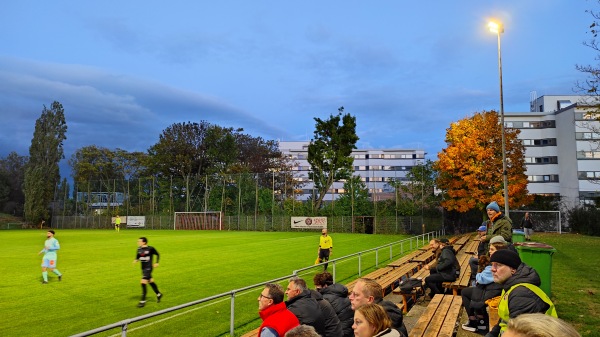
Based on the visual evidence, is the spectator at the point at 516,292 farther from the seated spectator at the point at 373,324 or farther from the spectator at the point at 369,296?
the seated spectator at the point at 373,324

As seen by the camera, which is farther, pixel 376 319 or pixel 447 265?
pixel 447 265

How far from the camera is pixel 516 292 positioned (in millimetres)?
4188

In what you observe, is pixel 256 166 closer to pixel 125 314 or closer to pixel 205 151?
pixel 205 151

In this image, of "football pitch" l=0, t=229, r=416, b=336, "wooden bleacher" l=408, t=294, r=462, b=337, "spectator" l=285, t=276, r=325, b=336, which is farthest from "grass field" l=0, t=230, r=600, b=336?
"spectator" l=285, t=276, r=325, b=336

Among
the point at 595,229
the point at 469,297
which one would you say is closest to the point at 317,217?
the point at 595,229

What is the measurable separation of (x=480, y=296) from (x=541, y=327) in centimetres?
552

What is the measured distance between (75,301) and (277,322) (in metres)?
10.5

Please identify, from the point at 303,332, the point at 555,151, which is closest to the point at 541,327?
the point at 303,332

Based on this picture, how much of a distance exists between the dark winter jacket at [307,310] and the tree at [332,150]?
5409cm

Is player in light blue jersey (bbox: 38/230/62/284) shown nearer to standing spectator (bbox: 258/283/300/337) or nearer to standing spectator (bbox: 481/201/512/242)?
standing spectator (bbox: 258/283/300/337)

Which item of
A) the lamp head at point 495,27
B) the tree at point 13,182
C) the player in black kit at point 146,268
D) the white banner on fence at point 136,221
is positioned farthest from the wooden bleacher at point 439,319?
the tree at point 13,182

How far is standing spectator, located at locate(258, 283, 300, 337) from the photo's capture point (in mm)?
4500

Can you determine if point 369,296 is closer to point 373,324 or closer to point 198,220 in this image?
point 373,324

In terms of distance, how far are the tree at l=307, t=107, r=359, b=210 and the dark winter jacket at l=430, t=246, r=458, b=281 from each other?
161 feet
